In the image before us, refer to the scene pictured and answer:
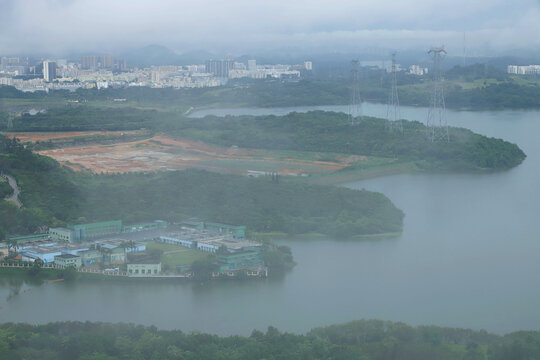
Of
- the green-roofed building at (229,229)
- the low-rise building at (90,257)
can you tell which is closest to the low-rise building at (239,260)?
the green-roofed building at (229,229)

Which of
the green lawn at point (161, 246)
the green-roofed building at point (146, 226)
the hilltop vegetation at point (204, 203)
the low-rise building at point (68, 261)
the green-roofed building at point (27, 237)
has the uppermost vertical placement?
the hilltop vegetation at point (204, 203)

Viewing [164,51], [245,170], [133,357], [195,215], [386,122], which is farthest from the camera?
[164,51]

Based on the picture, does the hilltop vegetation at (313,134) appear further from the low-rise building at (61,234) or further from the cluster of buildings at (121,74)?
the low-rise building at (61,234)

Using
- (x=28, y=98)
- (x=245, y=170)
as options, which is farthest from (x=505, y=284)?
(x=28, y=98)

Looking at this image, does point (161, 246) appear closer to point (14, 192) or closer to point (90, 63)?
point (14, 192)

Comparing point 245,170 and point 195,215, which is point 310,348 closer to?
point 195,215

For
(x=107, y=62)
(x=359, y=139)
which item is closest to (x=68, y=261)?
(x=359, y=139)
